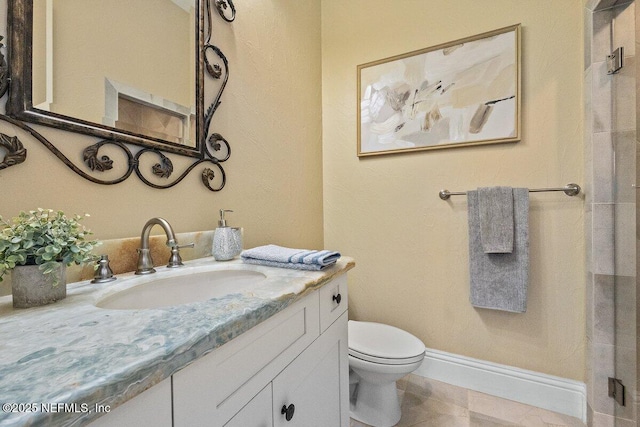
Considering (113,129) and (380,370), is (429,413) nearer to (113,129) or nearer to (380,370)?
(380,370)

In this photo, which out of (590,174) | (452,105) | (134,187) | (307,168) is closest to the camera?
(134,187)

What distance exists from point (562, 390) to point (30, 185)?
219 cm

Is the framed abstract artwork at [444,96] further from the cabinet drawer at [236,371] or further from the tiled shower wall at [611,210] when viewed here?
the cabinet drawer at [236,371]

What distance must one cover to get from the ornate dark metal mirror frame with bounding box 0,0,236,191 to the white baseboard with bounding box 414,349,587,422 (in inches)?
60.8

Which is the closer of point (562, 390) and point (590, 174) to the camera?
point (590, 174)

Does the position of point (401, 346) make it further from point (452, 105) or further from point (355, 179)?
point (452, 105)

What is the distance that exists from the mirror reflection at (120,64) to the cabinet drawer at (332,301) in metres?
0.74

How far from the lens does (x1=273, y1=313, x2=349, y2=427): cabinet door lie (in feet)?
2.08

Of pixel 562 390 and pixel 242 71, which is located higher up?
pixel 242 71

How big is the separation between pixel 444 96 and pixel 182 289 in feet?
5.19

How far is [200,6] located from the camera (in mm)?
1058

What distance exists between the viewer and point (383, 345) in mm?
1375

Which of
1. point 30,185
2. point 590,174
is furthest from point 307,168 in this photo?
point 590,174

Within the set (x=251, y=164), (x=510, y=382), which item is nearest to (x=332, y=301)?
(x=251, y=164)
